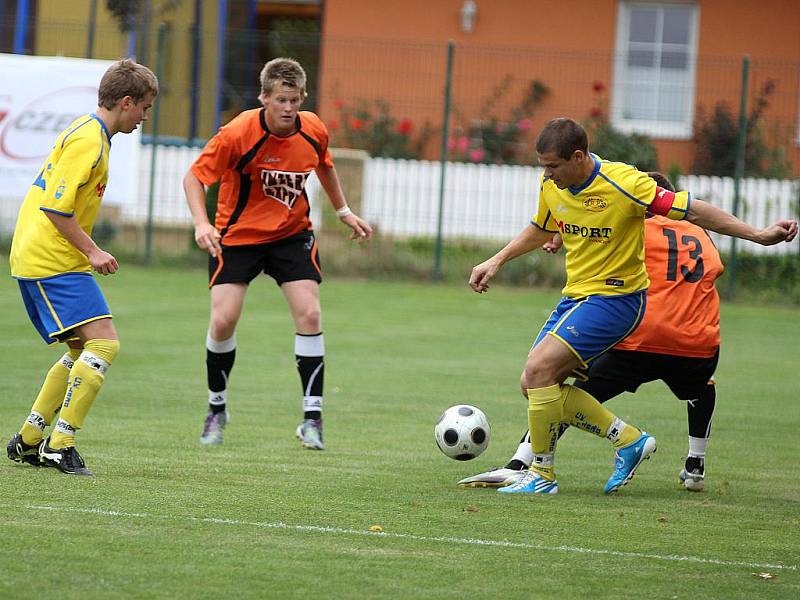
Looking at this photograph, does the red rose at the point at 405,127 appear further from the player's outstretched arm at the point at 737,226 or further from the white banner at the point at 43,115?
the player's outstretched arm at the point at 737,226

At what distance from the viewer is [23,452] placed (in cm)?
659

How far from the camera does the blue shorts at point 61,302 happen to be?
6.37 metres

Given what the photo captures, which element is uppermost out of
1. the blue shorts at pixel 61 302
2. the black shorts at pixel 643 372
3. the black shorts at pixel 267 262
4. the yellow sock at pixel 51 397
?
the black shorts at pixel 267 262

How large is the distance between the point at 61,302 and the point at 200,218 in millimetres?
1167

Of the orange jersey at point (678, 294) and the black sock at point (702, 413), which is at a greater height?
the orange jersey at point (678, 294)

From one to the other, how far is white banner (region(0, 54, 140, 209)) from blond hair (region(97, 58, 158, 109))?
11660mm

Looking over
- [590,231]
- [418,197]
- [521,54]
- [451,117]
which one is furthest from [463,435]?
[521,54]

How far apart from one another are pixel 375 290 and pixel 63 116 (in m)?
4.69

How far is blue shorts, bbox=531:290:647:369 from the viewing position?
644 centimetres

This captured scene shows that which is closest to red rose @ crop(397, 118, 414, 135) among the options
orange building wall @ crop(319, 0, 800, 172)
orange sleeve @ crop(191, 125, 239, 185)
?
orange building wall @ crop(319, 0, 800, 172)

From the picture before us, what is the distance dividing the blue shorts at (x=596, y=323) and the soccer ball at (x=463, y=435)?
2.27 feet

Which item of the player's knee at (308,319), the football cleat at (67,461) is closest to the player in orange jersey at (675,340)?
the player's knee at (308,319)

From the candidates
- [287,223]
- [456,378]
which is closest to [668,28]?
[456,378]

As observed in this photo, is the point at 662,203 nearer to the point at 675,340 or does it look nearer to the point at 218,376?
the point at 675,340
